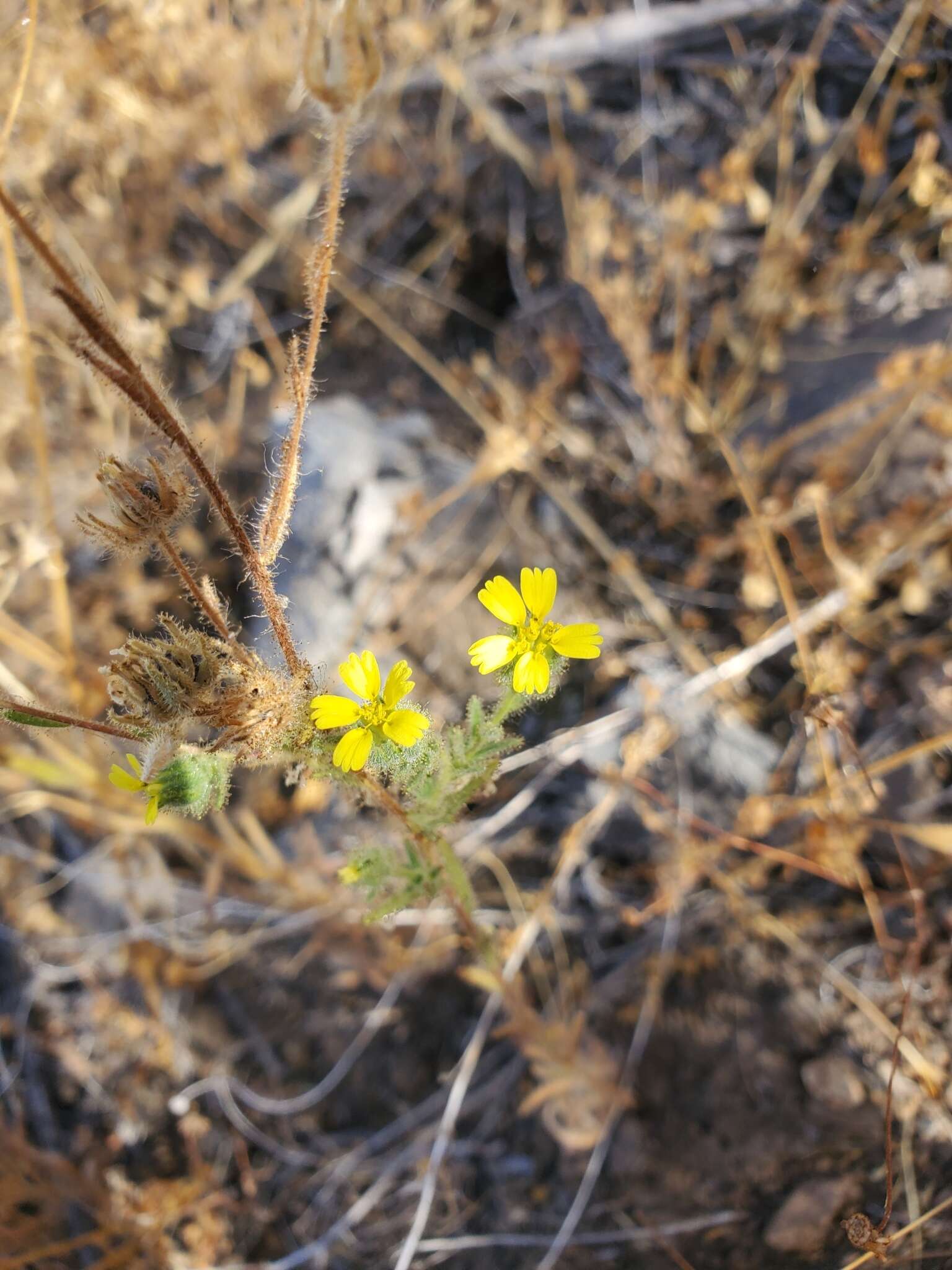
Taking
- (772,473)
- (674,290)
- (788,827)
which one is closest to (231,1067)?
(788,827)

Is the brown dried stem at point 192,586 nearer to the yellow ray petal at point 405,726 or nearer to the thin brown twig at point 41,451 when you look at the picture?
the yellow ray petal at point 405,726

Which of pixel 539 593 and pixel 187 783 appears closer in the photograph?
pixel 187 783

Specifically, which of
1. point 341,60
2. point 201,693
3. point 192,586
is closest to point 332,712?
point 201,693

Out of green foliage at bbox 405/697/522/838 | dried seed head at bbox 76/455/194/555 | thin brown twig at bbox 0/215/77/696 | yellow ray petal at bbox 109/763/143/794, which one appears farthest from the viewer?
thin brown twig at bbox 0/215/77/696

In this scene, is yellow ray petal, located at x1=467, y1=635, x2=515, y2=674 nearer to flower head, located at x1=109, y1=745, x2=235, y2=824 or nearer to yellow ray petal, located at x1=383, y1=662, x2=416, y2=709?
yellow ray petal, located at x1=383, y1=662, x2=416, y2=709

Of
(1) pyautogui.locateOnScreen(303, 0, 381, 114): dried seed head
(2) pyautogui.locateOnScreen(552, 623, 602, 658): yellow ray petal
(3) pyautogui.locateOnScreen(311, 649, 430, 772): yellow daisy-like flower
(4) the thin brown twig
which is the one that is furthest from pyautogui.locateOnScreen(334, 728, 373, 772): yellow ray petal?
(4) the thin brown twig

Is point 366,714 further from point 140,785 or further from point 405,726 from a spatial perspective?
point 140,785
